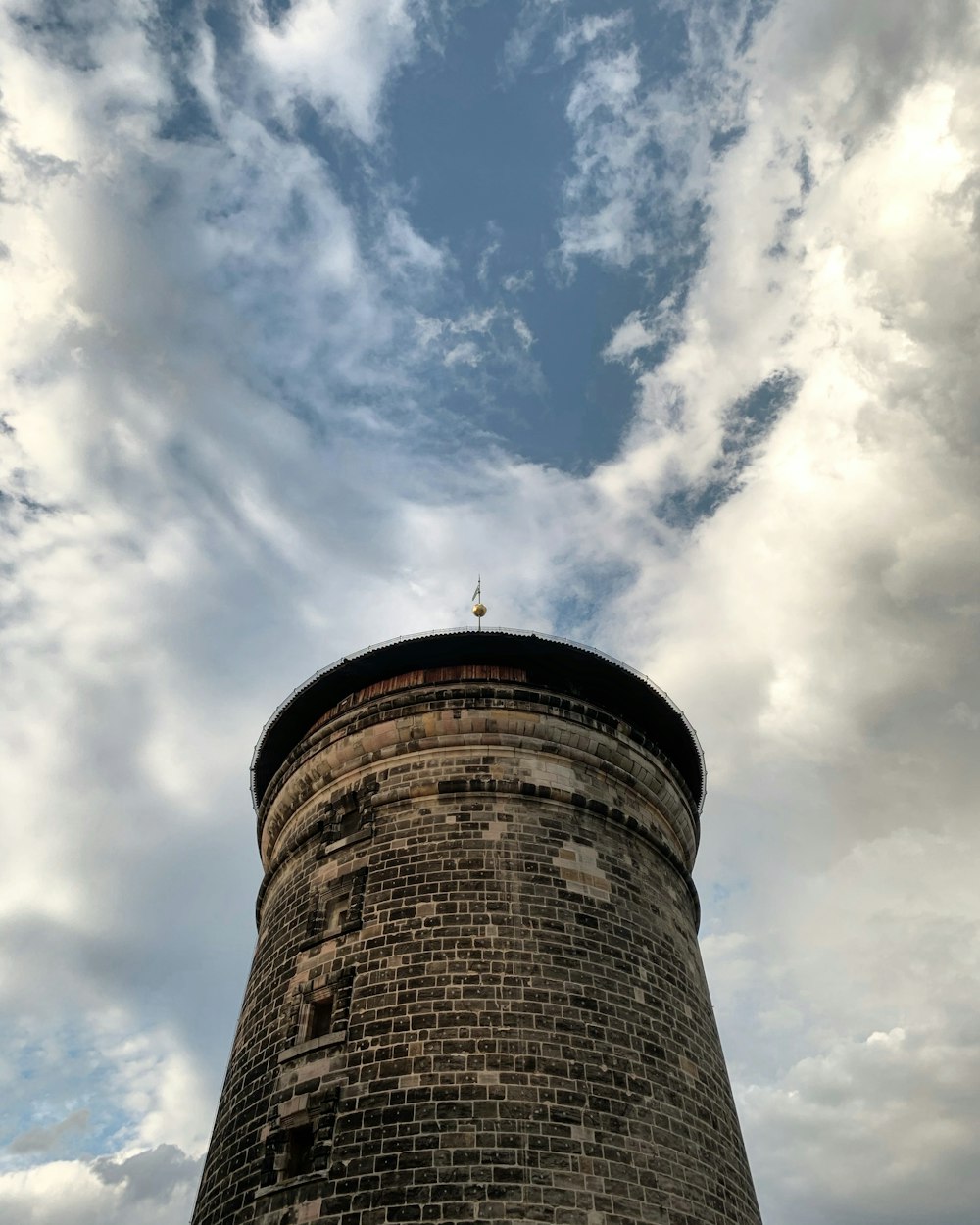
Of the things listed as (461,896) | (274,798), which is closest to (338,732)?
(274,798)

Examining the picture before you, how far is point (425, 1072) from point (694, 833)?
7818mm

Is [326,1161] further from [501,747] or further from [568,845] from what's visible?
[501,747]

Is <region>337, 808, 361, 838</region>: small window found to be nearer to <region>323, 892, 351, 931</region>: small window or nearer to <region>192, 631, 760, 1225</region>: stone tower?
<region>192, 631, 760, 1225</region>: stone tower

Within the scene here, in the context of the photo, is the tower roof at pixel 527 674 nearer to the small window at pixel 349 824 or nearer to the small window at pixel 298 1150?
the small window at pixel 349 824

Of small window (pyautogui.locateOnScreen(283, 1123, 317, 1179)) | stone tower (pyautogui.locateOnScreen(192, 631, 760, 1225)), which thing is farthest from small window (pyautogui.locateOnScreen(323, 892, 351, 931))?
small window (pyautogui.locateOnScreen(283, 1123, 317, 1179))

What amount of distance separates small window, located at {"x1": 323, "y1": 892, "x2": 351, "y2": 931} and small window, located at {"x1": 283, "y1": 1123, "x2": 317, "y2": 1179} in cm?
262

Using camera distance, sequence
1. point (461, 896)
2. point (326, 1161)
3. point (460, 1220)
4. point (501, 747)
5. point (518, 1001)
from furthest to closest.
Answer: point (501, 747) < point (461, 896) < point (518, 1001) < point (326, 1161) < point (460, 1220)

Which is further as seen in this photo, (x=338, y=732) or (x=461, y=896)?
(x=338, y=732)

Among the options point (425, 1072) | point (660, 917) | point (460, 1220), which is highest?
point (660, 917)

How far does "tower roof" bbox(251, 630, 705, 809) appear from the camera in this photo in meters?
15.3

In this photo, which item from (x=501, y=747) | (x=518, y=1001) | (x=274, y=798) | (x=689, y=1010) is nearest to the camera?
(x=518, y=1001)

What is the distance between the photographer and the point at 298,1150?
35.5ft

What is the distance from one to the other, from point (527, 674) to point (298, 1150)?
741 cm

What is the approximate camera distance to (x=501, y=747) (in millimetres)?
14094
